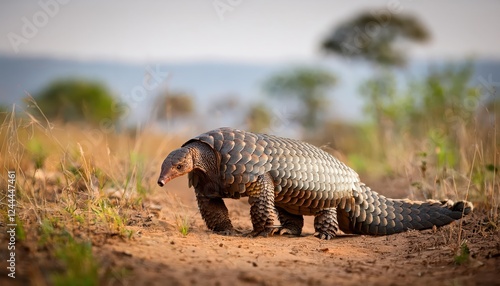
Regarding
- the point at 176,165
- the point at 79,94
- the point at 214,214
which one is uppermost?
the point at 79,94

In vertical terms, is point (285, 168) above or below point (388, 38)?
below

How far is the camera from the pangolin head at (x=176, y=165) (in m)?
5.57

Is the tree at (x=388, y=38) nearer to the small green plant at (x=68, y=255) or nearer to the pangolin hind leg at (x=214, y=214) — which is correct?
the pangolin hind leg at (x=214, y=214)

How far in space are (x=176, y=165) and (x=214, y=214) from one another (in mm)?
734

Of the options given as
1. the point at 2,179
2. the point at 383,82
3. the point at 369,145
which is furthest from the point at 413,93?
the point at 2,179

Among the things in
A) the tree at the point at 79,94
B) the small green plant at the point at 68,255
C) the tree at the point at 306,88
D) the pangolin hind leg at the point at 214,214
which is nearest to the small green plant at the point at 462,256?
the pangolin hind leg at the point at 214,214

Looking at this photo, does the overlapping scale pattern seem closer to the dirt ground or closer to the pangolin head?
the pangolin head

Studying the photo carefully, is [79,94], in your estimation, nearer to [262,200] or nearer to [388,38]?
[388,38]

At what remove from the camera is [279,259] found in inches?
183

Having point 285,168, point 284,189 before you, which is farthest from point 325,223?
point 285,168

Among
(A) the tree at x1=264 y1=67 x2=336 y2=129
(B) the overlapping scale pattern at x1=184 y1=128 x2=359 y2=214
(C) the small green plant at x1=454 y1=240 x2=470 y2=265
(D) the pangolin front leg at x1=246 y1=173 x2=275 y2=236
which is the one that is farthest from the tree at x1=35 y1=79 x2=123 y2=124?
(C) the small green plant at x1=454 y1=240 x2=470 y2=265

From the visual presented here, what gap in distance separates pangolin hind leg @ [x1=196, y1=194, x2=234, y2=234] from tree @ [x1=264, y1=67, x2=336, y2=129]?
21.7m

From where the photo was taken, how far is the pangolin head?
219 inches

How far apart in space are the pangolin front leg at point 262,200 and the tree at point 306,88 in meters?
21.9
